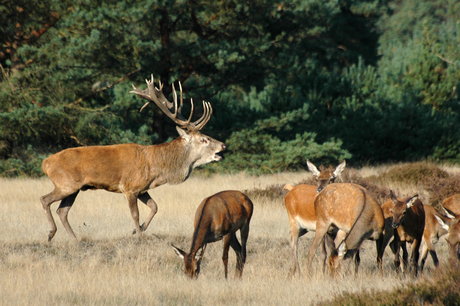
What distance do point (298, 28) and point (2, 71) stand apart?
9.95 metres

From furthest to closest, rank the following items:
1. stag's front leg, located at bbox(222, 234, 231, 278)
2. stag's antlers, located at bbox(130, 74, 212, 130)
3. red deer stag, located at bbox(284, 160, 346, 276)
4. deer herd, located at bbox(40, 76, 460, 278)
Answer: stag's antlers, located at bbox(130, 74, 212, 130)
red deer stag, located at bbox(284, 160, 346, 276)
stag's front leg, located at bbox(222, 234, 231, 278)
deer herd, located at bbox(40, 76, 460, 278)

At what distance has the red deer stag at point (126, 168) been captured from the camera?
8609 mm

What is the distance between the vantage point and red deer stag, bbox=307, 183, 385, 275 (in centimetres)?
598

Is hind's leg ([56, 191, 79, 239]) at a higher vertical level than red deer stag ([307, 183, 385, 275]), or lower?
lower

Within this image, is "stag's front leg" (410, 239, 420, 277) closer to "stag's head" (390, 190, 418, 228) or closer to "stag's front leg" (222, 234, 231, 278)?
"stag's head" (390, 190, 418, 228)

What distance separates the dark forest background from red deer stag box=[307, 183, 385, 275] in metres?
9.90

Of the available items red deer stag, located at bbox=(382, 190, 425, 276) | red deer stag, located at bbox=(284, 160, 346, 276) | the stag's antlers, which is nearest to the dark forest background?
the stag's antlers

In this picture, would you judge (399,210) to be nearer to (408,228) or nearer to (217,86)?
(408,228)

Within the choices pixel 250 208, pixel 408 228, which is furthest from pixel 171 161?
pixel 408 228

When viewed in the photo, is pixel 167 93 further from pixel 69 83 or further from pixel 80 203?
Answer: pixel 80 203

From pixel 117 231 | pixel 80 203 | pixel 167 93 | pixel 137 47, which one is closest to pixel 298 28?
pixel 167 93

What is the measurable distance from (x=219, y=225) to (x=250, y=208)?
703mm

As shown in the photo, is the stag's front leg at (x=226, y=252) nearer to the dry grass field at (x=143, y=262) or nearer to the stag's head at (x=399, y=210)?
the dry grass field at (x=143, y=262)

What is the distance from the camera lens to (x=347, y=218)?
241 inches
